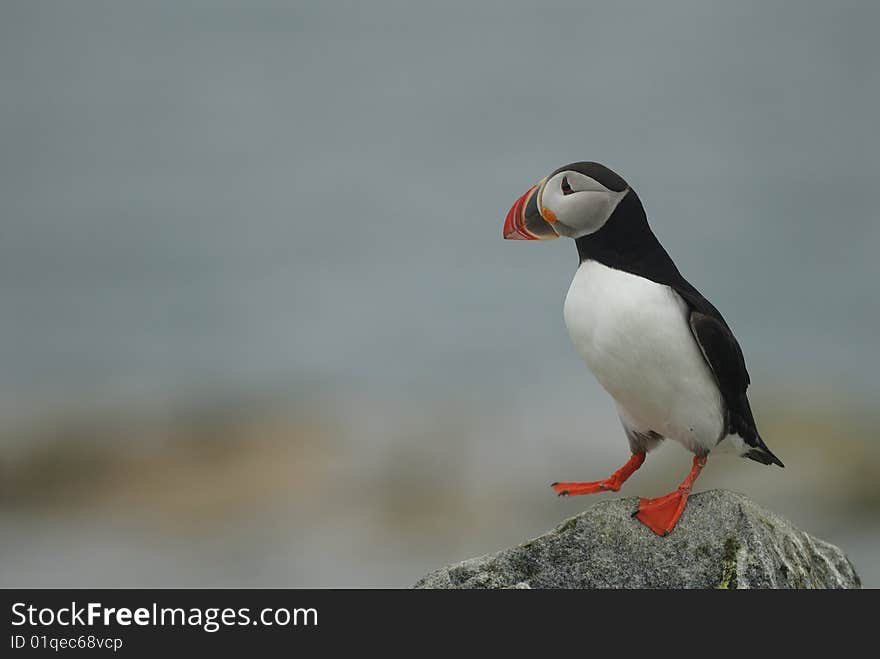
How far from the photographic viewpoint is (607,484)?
14.0ft

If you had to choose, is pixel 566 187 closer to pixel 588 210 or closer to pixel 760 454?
pixel 588 210

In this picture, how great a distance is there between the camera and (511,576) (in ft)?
12.8

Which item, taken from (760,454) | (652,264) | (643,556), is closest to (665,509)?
(643,556)

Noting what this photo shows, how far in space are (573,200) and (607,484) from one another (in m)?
1.16

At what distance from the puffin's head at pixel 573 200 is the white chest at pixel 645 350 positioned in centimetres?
16

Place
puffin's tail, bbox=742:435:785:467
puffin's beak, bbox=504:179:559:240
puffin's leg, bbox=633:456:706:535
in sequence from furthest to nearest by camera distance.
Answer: puffin's tail, bbox=742:435:785:467 → puffin's beak, bbox=504:179:559:240 → puffin's leg, bbox=633:456:706:535

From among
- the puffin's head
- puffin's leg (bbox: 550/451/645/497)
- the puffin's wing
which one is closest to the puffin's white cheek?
the puffin's head

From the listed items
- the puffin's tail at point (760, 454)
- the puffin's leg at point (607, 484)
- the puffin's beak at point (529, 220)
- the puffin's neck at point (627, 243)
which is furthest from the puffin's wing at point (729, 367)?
the puffin's beak at point (529, 220)

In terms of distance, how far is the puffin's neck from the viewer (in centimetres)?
392

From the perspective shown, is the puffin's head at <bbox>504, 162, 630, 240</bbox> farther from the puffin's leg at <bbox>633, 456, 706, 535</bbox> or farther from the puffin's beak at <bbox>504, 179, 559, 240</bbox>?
the puffin's leg at <bbox>633, 456, 706, 535</bbox>

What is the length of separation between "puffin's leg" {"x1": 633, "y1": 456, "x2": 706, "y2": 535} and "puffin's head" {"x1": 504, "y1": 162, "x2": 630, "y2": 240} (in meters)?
1.02
